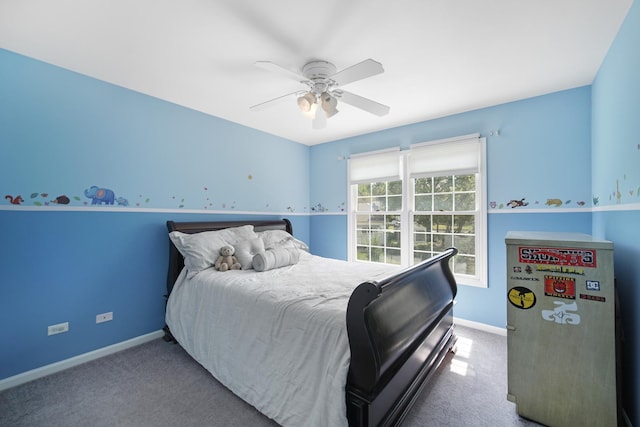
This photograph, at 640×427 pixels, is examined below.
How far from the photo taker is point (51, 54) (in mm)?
2143

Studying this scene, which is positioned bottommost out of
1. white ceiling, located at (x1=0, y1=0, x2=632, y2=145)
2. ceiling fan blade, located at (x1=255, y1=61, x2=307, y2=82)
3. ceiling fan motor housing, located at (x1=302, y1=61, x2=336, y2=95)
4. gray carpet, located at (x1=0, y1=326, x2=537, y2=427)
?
gray carpet, located at (x1=0, y1=326, x2=537, y2=427)

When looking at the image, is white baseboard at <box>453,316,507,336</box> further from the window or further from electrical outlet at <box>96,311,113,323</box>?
electrical outlet at <box>96,311,113,323</box>

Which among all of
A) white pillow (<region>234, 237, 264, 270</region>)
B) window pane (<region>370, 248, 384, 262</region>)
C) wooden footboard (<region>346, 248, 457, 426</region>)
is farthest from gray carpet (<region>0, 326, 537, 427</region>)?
window pane (<region>370, 248, 384, 262</region>)

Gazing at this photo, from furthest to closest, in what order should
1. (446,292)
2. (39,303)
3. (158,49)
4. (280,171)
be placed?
(280,171)
(446,292)
(39,303)
(158,49)

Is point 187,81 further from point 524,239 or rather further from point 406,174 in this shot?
point 524,239

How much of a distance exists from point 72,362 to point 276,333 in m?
2.01

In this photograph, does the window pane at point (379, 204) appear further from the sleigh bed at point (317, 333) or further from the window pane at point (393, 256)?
the sleigh bed at point (317, 333)

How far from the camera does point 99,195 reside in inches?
99.1

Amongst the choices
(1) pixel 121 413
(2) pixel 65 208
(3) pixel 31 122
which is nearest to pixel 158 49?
(3) pixel 31 122

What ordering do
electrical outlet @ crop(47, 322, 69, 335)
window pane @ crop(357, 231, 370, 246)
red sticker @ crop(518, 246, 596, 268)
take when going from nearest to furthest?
1. red sticker @ crop(518, 246, 596, 268)
2. electrical outlet @ crop(47, 322, 69, 335)
3. window pane @ crop(357, 231, 370, 246)

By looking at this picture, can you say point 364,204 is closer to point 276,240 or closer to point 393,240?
point 393,240

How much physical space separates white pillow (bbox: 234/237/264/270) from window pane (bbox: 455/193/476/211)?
7.95ft

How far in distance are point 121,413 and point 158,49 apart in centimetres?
260

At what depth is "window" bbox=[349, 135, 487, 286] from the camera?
323cm
